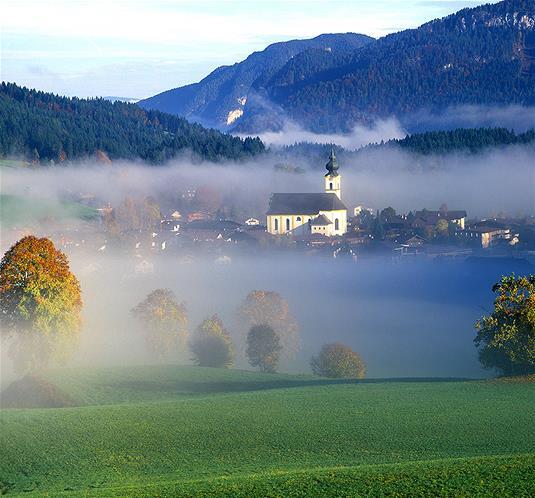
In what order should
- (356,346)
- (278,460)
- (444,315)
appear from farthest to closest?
(444,315) < (356,346) < (278,460)

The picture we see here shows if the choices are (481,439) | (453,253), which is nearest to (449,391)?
(481,439)

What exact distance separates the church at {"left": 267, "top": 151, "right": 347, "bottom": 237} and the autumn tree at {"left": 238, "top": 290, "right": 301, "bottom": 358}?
8913 cm

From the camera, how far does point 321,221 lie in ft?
576

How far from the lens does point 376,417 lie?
40.6 meters

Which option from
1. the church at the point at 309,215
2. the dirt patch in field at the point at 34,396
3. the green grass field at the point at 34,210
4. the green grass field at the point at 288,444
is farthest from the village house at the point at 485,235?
the dirt patch in field at the point at 34,396

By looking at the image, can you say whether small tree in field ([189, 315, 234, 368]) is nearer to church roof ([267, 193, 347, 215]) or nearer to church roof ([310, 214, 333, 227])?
church roof ([310, 214, 333, 227])

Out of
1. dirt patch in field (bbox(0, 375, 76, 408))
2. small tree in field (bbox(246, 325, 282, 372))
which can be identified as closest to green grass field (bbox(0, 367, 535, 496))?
dirt patch in field (bbox(0, 375, 76, 408))

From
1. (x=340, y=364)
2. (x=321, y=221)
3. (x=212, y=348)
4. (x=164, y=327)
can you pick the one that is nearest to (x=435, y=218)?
(x=321, y=221)

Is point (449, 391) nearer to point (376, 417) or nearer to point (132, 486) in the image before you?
point (376, 417)

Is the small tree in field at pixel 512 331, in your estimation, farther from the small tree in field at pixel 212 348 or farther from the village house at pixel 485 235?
the village house at pixel 485 235

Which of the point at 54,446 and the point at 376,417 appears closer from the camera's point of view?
the point at 54,446

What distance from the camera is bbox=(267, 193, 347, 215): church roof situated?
583 feet

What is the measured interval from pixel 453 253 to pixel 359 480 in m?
139

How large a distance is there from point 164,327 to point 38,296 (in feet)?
75.5
